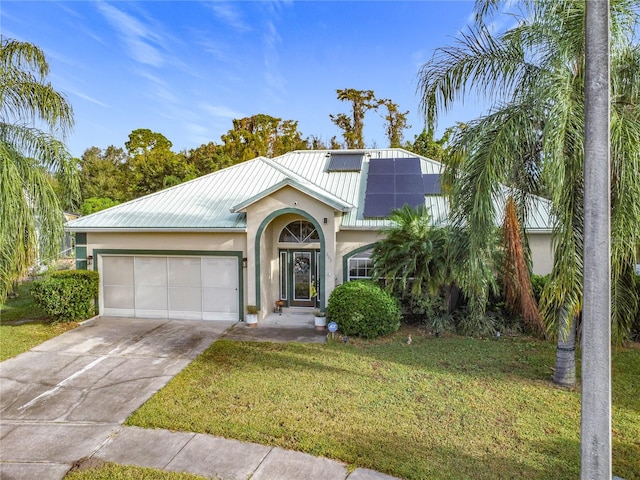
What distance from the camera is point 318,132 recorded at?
3531cm

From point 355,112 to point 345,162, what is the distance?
16761 mm

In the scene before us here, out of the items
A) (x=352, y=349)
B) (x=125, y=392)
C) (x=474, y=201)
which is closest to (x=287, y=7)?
(x=474, y=201)

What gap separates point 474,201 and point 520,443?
13.3ft

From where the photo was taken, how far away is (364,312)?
1131 centimetres

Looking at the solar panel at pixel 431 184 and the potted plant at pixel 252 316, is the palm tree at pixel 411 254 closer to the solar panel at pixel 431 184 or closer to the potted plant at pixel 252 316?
the solar panel at pixel 431 184

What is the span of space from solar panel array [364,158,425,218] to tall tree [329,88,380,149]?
15659mm

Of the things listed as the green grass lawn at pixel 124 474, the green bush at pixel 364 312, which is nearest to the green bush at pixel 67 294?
the green bush at pixel 364 312

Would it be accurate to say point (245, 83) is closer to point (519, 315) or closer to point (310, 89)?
point (310, 89)

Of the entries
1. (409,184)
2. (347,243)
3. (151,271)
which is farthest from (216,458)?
(409,184)

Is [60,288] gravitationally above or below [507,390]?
above

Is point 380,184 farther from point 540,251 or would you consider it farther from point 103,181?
point 103,181

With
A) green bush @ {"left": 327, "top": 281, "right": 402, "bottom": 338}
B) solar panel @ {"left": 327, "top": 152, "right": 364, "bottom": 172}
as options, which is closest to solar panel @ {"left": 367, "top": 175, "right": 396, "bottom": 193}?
solar panel @ {"left": 327, "top": 152, "right": 364, "bottom": 172}

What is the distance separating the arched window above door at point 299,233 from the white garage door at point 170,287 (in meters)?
2.35

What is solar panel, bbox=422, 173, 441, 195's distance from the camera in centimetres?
1477
